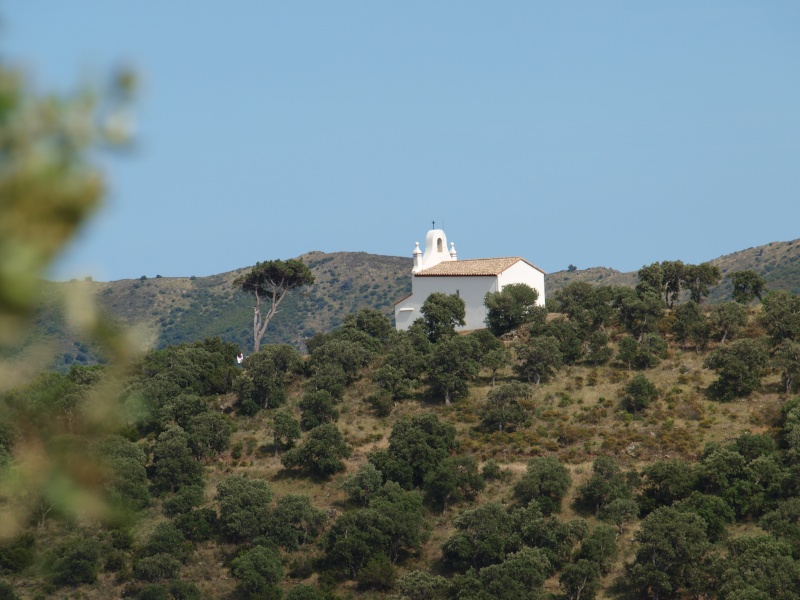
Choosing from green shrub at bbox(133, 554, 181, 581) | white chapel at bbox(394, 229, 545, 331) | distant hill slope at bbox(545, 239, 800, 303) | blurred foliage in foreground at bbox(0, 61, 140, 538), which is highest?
distant hill slope at bbox(545, 239, 800, 303)

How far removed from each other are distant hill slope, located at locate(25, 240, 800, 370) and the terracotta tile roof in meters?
55.9

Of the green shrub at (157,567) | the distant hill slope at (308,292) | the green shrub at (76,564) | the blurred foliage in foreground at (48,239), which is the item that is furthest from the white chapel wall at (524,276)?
the blurred foliage in foreground at (48,239)

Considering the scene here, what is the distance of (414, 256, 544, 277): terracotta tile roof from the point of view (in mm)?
71375

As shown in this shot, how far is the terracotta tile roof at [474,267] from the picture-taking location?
71.4m

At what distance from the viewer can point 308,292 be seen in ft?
451

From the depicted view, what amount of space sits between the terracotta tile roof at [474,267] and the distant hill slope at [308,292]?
183 ft

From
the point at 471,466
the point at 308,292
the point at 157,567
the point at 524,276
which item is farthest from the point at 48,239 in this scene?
the point at 308,292

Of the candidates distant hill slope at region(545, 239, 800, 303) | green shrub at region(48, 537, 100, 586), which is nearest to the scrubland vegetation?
green shrub at region(48, 537, 100, 586)

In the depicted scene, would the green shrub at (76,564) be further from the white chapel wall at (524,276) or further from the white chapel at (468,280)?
the white chapel wall at (524,276)

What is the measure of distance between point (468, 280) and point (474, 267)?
1.89 m

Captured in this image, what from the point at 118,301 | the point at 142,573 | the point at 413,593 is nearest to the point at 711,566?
the point at 413,593

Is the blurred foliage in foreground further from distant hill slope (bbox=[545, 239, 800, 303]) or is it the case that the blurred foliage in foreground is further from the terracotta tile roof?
distant hill slope (bbox=[545, 239, 800, 303])

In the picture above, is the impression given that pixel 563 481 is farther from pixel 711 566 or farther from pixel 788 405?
pixel 788 405

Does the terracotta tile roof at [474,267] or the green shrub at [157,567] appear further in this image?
the terracotta tile roof at [474,267]
